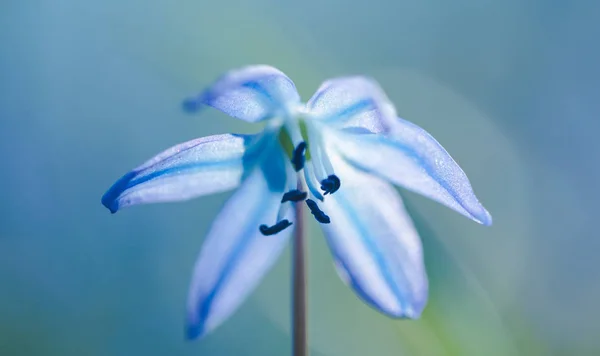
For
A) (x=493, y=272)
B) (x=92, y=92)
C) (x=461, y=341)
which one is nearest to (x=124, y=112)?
(x=92, y=92)

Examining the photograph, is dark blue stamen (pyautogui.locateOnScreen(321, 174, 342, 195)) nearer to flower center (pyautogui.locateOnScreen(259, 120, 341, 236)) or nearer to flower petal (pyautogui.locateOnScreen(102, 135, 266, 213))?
flower center (pyautogui.locateOnScreen(259, 120, 341, 236))

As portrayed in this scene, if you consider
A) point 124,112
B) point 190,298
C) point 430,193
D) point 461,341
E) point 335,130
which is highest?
point 124,112

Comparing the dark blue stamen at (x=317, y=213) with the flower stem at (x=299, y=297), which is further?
the dark blue stamen at (x=317, y=213)

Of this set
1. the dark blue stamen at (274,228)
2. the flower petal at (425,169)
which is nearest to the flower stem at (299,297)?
the dark blue stamen at (274,228)

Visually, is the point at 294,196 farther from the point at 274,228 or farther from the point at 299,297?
the point at 299,297

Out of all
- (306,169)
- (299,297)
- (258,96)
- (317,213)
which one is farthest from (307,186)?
(299,297)

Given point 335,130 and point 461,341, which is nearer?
point 335,130

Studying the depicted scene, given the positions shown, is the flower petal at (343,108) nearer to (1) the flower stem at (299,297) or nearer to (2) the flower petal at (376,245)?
(2) the flower petal at (376,245)

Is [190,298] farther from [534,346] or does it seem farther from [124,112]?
[124,112]
